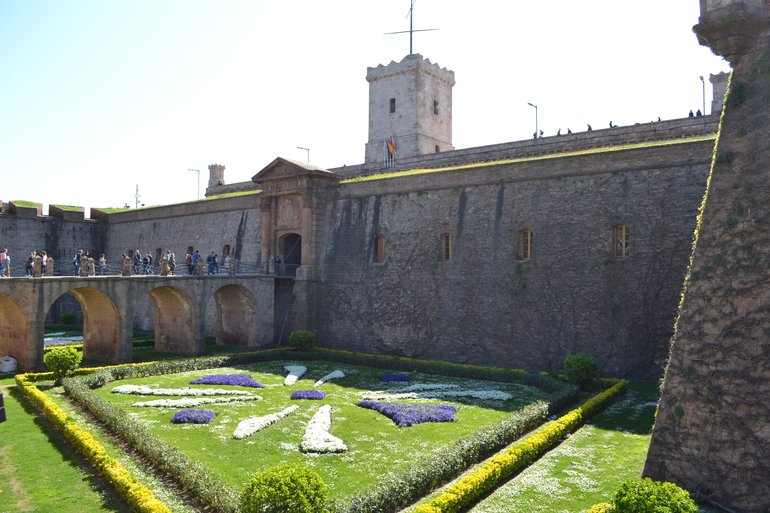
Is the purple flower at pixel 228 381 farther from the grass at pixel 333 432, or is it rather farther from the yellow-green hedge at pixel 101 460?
the yellow-green hedge at pixel 101 460

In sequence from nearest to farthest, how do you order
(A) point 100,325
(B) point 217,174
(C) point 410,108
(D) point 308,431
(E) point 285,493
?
(E) point 285,493 → (D) point 308,431 → (A) point 100,325 → (C) point 410,108 → (B) point 217,174

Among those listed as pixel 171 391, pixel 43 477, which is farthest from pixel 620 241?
pixel 43 477

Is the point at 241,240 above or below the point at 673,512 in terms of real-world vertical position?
above

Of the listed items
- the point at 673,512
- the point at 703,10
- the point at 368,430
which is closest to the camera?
the point at 673,512

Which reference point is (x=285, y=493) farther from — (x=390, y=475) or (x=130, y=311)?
(x=130, y=311)

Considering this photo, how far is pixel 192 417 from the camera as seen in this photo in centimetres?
1619

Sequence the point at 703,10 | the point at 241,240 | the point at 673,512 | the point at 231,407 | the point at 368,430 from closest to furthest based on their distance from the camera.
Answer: the point at 673,512 → the point at 703,10 → the point at 368,430 → the point at 231,407 → the point at 241,240

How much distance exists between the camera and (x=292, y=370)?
23.8 meters

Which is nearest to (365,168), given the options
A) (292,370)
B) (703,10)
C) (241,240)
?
(241,240)

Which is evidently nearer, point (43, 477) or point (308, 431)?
point (43, 477)

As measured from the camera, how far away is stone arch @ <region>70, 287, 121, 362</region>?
25188 mm

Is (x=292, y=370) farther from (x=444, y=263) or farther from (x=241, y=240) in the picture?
(x=241, y=240)

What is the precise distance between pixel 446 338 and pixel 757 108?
52.9ft

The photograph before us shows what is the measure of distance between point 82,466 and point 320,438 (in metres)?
5.17
